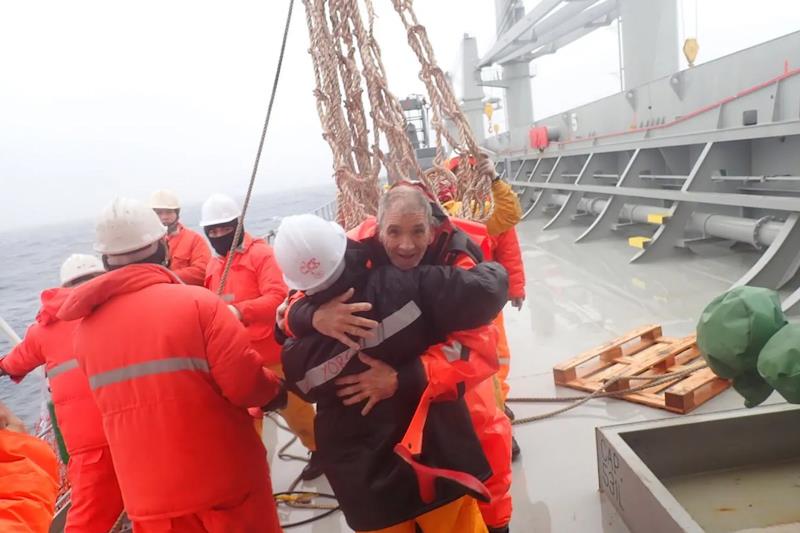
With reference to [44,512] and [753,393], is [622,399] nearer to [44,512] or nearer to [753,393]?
[753,393]

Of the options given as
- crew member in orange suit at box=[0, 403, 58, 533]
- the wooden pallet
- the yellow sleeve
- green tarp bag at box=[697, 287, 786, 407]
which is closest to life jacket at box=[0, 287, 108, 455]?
crew member in orange suit at box=[0, 403, 58, 533]

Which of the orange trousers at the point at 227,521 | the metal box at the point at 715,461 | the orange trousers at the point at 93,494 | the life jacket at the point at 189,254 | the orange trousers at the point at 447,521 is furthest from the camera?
the life jacket at the point at 189,254

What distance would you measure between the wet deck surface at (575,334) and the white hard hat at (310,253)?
152 cm

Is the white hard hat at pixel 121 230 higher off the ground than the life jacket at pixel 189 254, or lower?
higher

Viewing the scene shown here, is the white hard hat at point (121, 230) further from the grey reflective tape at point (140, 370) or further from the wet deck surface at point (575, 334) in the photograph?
the wet deck surface at point (575, 334)

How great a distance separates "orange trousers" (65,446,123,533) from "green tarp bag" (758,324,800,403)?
238cm

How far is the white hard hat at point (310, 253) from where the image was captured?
4.99 feet

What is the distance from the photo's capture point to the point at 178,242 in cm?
404

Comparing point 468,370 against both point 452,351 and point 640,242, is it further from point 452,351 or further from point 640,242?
point 640,242

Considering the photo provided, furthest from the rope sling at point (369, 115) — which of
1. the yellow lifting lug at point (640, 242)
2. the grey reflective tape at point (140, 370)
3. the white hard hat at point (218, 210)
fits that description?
the yellow lifting lug at point (640, 242)

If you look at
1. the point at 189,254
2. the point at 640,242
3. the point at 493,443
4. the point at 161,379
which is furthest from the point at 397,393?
the point at 640,242

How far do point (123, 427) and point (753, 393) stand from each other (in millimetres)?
1903

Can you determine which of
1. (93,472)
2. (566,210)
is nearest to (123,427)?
(93,472)

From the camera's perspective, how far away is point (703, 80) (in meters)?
6.46
